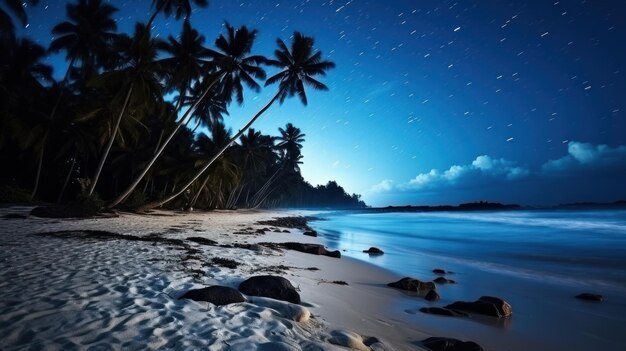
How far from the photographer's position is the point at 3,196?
1916 cm

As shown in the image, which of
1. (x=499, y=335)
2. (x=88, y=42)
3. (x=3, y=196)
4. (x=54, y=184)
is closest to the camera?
(x=499, y=335)

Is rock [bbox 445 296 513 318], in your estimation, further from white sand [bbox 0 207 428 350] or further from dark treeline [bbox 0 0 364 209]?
dark treeline [bbox 0 0 364 209]

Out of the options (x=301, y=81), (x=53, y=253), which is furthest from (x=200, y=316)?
(x=301, y=81)

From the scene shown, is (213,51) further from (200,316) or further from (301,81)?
(200,316)

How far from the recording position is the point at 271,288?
162 inches

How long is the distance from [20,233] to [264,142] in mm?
39521

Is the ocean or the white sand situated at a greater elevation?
the white sand

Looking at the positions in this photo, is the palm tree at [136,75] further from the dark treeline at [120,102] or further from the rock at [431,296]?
the rock at [431,296]

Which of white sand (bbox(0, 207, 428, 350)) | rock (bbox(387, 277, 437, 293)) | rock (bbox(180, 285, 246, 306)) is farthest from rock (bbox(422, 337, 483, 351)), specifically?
rock (bbox(387, 277, 437, 293))

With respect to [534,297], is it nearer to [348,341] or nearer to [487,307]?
[487,307]

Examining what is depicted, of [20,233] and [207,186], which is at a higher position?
[207,186]

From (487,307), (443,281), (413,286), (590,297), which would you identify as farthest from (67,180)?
(590,297)

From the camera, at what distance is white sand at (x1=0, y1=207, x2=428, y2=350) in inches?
104

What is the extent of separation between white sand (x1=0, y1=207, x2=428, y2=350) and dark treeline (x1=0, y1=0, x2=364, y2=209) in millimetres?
11678
